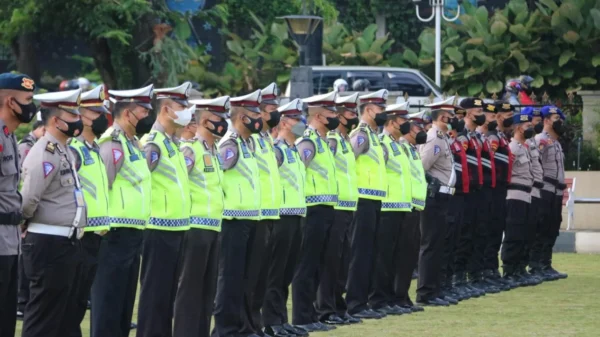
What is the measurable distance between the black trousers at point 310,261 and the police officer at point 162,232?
102 inches

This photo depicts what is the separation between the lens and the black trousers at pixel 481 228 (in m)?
17.0

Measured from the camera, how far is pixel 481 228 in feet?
56.1

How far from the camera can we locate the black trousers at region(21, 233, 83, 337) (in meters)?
9.27

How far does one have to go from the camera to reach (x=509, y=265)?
18.0 meters

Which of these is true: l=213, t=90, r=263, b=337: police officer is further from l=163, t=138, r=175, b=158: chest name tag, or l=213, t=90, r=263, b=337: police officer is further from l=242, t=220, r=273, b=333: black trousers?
l=163, t=138, r=175, b=158: chest name tag

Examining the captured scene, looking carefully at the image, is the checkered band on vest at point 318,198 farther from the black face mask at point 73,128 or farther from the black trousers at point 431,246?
the black face mask at point 73,128

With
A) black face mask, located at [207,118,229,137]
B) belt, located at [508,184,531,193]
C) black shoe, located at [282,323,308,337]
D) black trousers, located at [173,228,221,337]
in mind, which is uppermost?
black face mask, located at [207,118,229,137]

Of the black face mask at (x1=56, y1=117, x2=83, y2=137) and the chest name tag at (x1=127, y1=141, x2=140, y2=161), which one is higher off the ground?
the black face mask at (x1=56, y1=117, x2=83, y2=137)

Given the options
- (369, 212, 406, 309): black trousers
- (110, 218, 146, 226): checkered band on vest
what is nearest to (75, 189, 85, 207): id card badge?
(110, 218, 146, 226): checkered band on vest

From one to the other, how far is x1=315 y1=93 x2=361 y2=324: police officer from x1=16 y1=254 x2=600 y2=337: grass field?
334mm

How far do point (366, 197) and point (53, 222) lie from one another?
5201 mm

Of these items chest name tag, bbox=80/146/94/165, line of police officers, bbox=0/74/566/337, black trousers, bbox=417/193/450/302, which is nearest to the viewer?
line of police officers, bbox=0/74/566/337

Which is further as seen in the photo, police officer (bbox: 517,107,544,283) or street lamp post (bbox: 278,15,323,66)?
street lamp post (bbox: 278,15,323,66)

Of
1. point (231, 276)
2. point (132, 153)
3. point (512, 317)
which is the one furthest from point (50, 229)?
point (512, 317)
